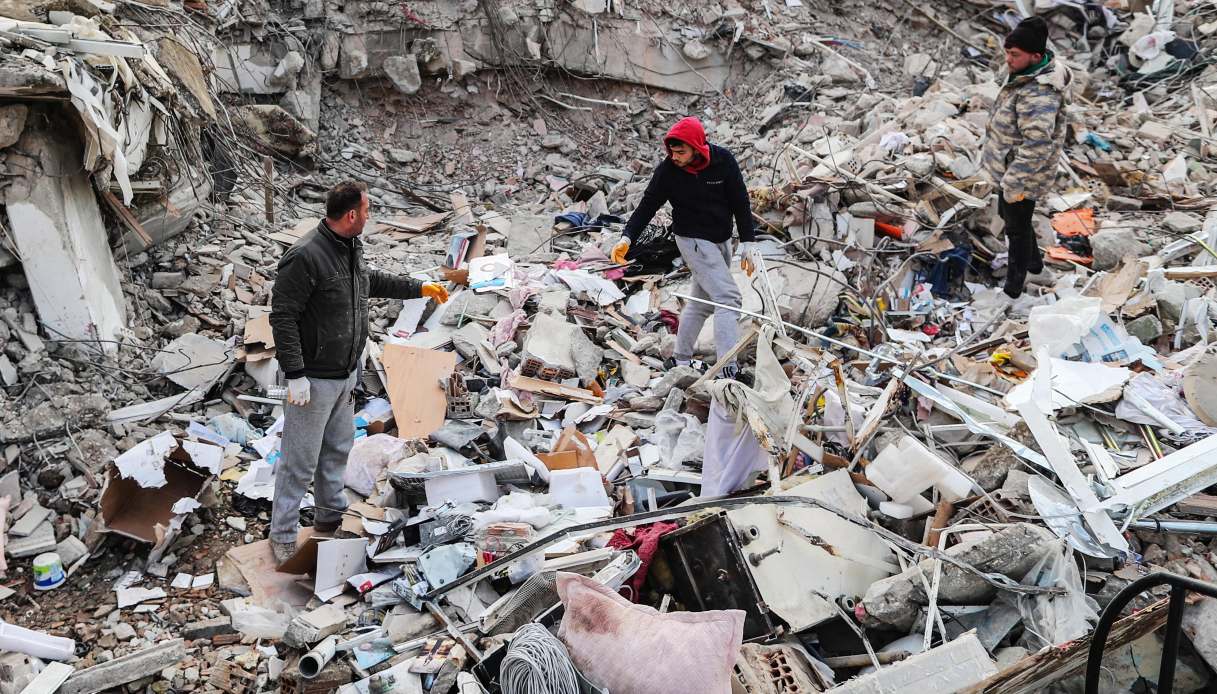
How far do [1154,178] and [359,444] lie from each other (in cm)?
743

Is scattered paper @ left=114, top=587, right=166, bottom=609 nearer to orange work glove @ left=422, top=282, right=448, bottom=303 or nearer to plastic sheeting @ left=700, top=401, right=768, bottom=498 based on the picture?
orange work glove @ left=422, top=282, right=448, bottom=303

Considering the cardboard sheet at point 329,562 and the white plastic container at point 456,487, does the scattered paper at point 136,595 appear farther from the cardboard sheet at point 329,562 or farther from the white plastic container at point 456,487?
the white plastic container at point 456,487

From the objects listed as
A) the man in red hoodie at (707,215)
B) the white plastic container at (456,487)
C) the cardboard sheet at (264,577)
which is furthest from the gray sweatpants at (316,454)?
the man in red hoodie at (707,215)

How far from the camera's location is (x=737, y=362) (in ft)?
19.0

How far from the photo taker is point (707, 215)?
18.1ft

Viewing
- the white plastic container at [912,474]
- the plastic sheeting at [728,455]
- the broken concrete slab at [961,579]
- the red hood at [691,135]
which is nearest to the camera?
the broken concrete slab at [961,579]

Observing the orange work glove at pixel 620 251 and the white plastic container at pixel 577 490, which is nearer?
the white plastic container at pixel 577 490

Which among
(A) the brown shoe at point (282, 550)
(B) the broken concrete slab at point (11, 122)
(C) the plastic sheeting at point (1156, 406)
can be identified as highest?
(B) the broken concrete slab at point (11, 122)

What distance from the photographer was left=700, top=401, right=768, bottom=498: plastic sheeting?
14.1ft

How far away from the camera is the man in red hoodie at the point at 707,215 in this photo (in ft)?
17.9

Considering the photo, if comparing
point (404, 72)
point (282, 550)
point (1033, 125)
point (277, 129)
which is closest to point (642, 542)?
point (282, 550)

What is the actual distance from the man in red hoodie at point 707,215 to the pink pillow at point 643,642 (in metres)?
2.69

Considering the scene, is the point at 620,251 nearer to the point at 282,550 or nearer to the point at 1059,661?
the point at 282,550

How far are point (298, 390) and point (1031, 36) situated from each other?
16.7 ft
